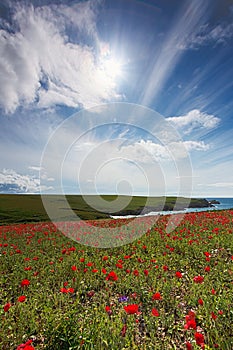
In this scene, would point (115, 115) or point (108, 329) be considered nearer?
point (108, 329)

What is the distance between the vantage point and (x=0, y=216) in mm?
47469

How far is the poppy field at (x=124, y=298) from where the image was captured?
3.85 metres

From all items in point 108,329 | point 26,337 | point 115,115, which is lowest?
point 26,337

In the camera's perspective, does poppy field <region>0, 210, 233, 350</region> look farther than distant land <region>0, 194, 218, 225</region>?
No

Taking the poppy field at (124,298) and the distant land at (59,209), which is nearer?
the poppy field at (124,298)

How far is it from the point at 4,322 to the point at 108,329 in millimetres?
2077

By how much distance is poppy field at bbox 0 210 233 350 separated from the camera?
3.85 meters

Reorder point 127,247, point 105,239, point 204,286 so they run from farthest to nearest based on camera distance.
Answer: point 105,239
point 127,247
point 204,286

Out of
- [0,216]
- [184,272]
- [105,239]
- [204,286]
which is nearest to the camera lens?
[204,286]

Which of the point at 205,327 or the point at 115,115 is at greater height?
the point at 115,115

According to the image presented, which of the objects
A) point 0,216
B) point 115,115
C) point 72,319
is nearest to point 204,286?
point 72,319

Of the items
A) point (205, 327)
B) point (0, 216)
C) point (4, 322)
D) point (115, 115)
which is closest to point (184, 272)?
point (205, 327)

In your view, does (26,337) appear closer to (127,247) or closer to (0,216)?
(127,247)

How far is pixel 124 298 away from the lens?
529 cm
